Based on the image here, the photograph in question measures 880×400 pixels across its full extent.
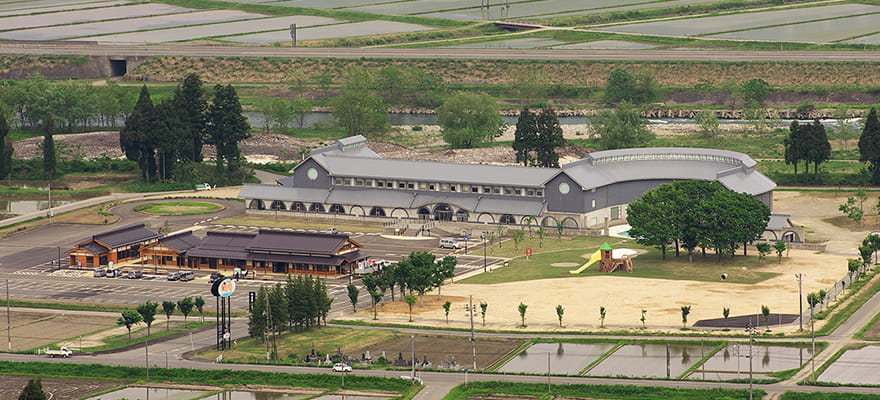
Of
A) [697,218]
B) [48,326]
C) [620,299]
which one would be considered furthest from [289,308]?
[697,218]

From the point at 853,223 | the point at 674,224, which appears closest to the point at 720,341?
the point at 674,224

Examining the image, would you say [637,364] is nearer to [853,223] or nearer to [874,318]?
[874,318]

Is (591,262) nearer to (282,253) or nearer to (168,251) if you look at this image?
(282,253)

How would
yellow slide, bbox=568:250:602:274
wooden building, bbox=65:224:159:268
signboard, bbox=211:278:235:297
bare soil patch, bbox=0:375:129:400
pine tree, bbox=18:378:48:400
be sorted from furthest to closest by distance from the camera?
wooden building, bbox=65:224:159:268, yellow slide, bbox=568:250:602:274, signboard, bbox=211:278:235:297, bare soil patch, bbox=0:375:129:400, pine tree, bbox=18:378:48:400

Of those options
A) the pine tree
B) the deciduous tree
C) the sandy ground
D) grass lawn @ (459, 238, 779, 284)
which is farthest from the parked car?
grass lawn @ (459, 238, 779, 284)

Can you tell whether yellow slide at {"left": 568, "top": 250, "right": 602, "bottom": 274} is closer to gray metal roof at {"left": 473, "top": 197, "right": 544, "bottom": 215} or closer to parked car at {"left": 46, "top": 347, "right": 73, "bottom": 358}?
gray metal roof at {"left": 473, "top": 197, "right": 544, "bottom": 215}

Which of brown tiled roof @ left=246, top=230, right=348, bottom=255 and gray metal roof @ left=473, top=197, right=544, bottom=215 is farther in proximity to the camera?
gray metal roof @ left=473, top=197, right=544, bottom=215
